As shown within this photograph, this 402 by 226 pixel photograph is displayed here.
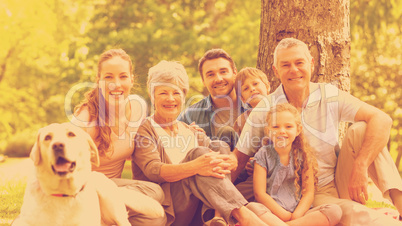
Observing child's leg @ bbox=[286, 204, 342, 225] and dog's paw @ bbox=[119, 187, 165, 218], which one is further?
child's leg @ bbox=[286, 204, 342, 225]

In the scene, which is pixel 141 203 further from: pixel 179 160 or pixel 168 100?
pixel 168 100

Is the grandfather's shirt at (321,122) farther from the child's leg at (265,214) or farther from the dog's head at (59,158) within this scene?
the dog's head at (59,158)

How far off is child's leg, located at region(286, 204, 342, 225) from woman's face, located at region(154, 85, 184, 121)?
1.19 m

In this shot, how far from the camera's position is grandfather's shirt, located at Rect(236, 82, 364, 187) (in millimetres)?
3523

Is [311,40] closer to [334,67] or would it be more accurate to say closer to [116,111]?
[334,67]

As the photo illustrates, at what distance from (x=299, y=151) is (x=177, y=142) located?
96 cm

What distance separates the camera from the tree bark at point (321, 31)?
14.9 feet

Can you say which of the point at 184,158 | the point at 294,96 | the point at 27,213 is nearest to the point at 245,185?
the point at 184,158

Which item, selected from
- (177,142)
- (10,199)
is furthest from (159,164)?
(10,199)

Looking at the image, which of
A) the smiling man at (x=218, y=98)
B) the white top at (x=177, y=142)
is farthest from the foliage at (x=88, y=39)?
the white top at (x=177, y=142)

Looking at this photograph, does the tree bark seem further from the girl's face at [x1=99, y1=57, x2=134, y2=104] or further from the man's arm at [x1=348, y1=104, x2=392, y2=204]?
the girl's face at [x1=99, y1=57, x2=134, y2=104]

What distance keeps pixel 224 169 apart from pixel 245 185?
0.46 m

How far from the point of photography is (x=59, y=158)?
7.52 feet

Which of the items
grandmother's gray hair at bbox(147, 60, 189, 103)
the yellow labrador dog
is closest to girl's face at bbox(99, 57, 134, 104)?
grandmother's gray hair at bbox(147, 60, 189, 103)
